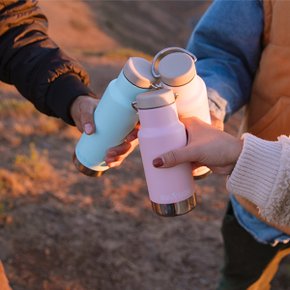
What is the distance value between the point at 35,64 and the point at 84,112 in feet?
0.96

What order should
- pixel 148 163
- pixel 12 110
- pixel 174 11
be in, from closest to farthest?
1. pixel 148 163
2. pixel 12 110
3. pixel 174 11

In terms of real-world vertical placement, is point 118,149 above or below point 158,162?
below

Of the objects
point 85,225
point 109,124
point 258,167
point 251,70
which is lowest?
point 85,225

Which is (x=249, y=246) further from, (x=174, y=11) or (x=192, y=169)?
(x=174, y=11)

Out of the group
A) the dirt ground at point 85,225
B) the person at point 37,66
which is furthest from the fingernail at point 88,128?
the dirt ground at point 85,225

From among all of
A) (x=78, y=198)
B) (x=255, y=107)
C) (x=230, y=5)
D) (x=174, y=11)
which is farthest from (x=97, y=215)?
(x=174, y=11)

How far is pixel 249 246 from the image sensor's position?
2.29 metres

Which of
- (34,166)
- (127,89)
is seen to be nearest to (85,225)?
(34,166)

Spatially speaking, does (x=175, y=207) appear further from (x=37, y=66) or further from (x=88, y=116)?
(x=37, y=66)

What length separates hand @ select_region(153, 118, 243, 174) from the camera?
4.60ft

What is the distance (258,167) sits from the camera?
1482mm

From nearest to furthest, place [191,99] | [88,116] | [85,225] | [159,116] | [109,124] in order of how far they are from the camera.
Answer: [159,116] → [191,99] → [109,124] → [88,116] → [85,225]

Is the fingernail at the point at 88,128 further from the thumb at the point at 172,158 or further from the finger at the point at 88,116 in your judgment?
the thumb at the point at 172,158

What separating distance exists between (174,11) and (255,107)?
2683cm
